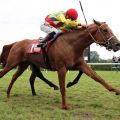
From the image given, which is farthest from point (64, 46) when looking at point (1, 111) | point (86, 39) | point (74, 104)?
point (1, 111)

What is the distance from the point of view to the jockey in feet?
27.3

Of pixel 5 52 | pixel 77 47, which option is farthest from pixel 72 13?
pixel 5 52

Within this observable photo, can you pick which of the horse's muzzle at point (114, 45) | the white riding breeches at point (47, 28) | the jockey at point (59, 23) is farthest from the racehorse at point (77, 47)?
the white riding breeches at point (47, 28)

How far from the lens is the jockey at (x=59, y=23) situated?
832 centimetres

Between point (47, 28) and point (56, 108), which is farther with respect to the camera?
point (47, 28)

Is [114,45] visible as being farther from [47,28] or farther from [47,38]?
[47,28]

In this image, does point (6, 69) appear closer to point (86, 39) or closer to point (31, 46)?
point (31, 46)

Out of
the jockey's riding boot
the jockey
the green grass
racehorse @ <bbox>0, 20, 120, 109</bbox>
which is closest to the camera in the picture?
the green grass

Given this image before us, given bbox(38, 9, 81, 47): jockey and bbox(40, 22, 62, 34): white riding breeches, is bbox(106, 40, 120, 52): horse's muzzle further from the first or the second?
bbox(40, 22, 62, 34): white riding breeches

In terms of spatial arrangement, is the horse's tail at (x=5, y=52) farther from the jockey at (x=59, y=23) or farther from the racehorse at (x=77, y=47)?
the racehorse at (x=77, y=47)

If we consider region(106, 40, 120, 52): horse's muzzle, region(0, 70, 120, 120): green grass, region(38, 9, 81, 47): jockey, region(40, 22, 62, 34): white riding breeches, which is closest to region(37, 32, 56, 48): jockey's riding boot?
region(38, 9, 81, 47): jockey

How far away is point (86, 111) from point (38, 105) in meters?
1.33

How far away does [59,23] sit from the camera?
849 centimetres

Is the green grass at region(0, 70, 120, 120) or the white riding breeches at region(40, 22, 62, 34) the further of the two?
the white riding breeches at region(40, 22, 62, 34)
